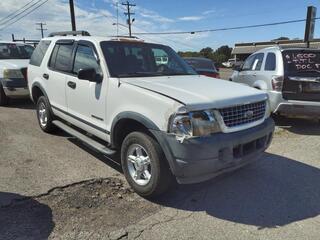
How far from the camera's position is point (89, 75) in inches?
182

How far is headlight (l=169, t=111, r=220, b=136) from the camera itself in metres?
3.56

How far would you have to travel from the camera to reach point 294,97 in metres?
7.46

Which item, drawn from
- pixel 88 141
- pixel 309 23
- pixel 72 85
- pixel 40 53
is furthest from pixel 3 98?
pixel 309 23

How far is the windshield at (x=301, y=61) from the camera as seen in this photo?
764 cm

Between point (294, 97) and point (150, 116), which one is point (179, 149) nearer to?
point (150, 116)

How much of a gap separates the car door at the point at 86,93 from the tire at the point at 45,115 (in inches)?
43.3

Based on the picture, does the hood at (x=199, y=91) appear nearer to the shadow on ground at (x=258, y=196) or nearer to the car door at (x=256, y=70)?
the shadow on ground at (x=258, y=196)

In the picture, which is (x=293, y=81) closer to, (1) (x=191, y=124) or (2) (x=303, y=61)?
(2) (x=303, y=61)

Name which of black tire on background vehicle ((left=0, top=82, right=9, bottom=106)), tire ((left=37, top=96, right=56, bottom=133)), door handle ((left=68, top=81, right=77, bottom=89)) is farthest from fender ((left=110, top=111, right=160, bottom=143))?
black tire on background vehicle ((left=0, top=82, right=9, bottom=106))

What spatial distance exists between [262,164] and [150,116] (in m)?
2.45

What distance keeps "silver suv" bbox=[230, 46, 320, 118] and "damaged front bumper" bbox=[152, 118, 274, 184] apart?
12.9 ft

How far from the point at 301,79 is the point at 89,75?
4883mm

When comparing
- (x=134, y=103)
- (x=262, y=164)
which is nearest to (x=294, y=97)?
(x=262, y=164)

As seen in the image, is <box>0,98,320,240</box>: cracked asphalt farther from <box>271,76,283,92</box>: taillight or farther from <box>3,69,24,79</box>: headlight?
<box>3,69,24,79</box>: headlight
